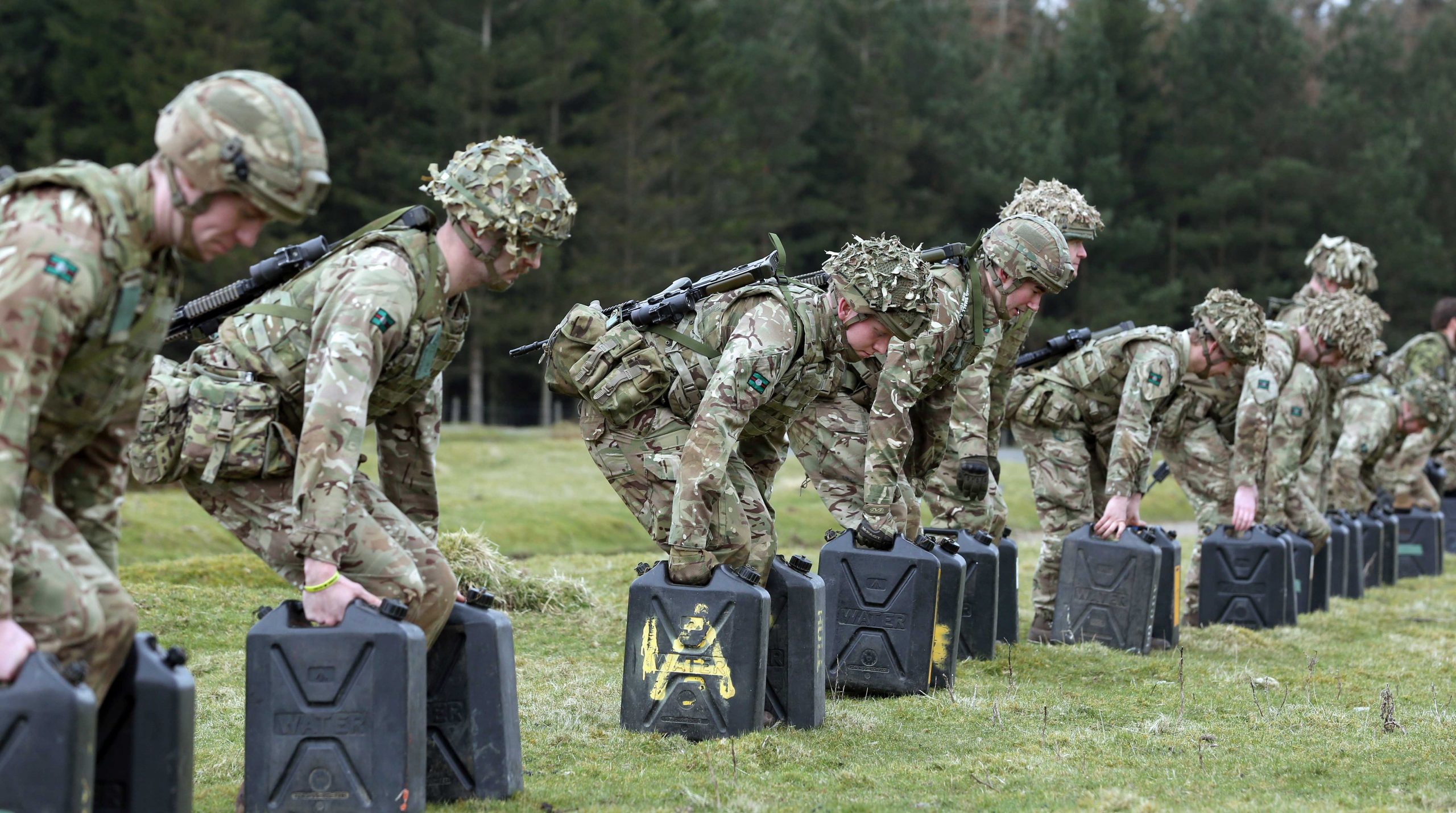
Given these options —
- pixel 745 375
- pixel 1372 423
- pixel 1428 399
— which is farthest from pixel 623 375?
pixel 1428 399

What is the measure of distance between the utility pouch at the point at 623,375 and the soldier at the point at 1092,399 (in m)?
4.72

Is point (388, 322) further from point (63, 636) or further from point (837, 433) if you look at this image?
point (837, 433)

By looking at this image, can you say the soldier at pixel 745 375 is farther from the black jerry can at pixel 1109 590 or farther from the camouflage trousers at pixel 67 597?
the black jerry can at pixel 1109 590

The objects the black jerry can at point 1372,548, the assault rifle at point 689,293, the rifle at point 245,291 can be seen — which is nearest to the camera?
the rifle at point 245,291

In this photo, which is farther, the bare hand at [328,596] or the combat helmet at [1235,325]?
the combat helmet at [1235,325]

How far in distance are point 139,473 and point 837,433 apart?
14.1 feet

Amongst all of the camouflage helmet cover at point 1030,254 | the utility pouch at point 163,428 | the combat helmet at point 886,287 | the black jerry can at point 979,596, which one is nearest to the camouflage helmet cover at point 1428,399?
the black jerry can at point 979,596

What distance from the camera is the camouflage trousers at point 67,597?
4.38 m

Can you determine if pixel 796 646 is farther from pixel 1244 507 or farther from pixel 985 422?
pixel 1244 507

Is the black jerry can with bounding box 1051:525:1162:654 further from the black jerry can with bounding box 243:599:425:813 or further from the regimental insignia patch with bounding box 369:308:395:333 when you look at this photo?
the regimental insignia patch with bounding box 369:308:395:333

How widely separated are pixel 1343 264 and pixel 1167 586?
6020mm

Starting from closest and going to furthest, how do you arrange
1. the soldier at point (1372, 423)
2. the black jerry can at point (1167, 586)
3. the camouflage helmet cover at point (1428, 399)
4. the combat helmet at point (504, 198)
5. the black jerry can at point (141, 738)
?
the black jerry can at point (141, 738), the combat helmet at point (504, 198), the black jerry can at point (1167, 586), the soldier at point (1372, 423), the camouflage helmet cover at point (1428, 399)

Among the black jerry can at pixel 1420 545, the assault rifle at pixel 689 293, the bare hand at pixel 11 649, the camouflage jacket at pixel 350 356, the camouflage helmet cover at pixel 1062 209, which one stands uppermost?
the camouflage helmet cover at pixel 1062 209

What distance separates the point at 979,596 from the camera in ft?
32.3
